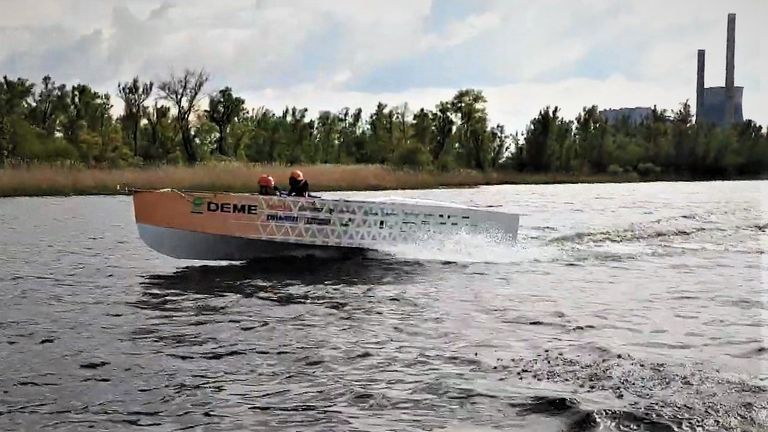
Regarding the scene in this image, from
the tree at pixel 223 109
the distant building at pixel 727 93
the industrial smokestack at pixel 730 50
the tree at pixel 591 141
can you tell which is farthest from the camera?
the tree at pixel 591 141

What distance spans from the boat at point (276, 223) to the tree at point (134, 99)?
24042mm

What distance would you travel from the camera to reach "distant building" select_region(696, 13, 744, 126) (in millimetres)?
5586

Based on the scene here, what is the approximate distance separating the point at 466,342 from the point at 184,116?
31.2m

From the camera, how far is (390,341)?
6430mm

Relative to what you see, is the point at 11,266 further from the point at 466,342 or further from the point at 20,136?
the point at 20,136

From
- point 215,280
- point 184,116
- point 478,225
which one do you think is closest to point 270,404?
point 215,280

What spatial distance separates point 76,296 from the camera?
27.6ft

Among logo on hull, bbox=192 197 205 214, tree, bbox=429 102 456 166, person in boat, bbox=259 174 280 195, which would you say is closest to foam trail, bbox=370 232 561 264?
person in boat, bbox=259 174 280 195

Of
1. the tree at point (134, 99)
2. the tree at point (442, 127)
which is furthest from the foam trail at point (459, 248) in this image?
the tree at point (442, 127)

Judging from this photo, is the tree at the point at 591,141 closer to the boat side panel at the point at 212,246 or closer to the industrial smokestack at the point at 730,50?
the boat side panel at the point at 212,246

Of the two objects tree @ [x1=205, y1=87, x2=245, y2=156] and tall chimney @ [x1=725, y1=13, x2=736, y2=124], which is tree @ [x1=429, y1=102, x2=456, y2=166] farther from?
tall chimney @ [x1=725, y1=13, x2=736, y2=124]

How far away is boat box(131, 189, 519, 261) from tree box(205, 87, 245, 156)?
27.5 m

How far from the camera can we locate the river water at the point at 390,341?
15.2ft

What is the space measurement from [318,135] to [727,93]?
46.7 m
